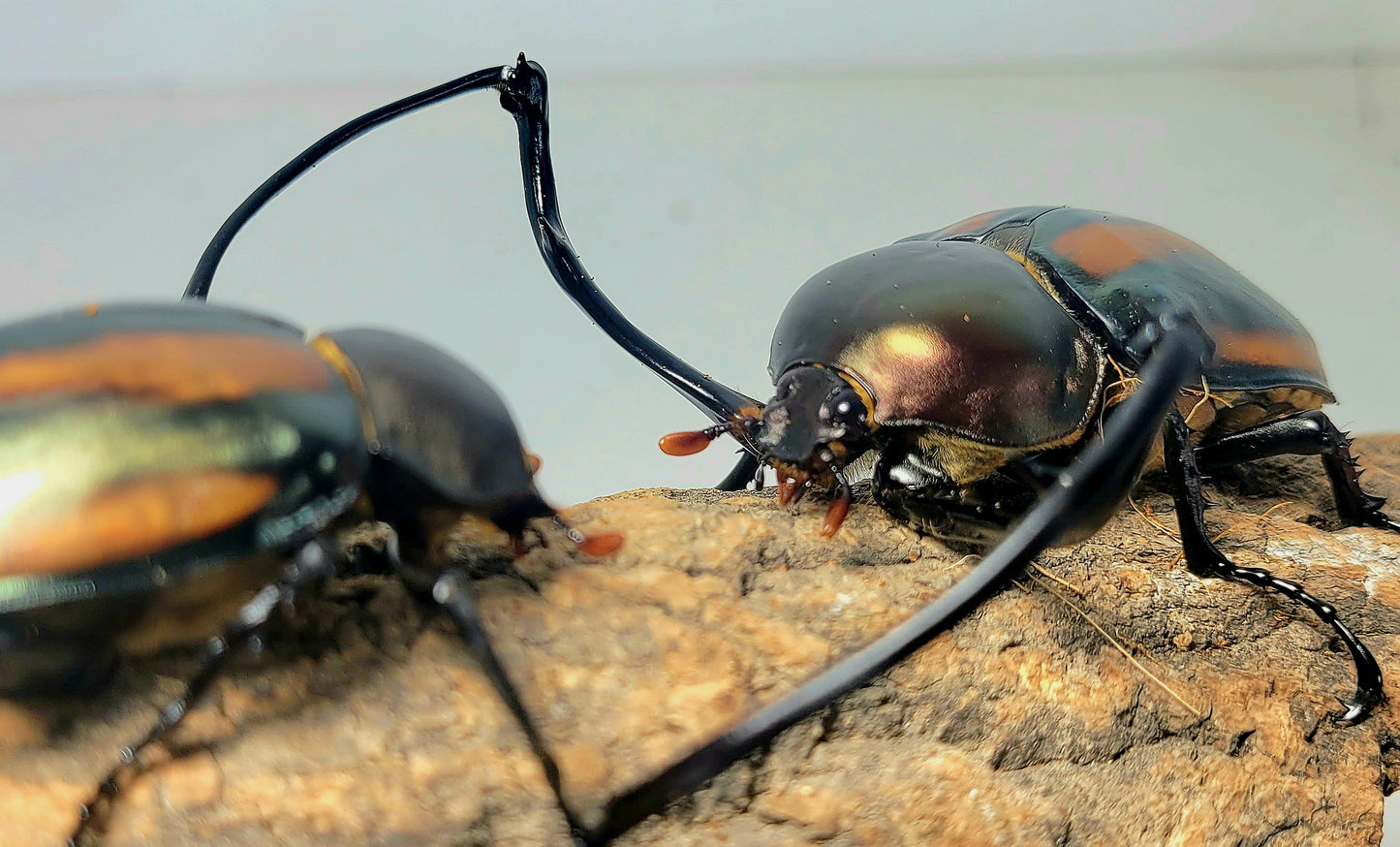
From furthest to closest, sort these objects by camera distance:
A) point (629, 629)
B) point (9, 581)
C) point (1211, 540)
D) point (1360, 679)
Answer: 1. point (1211, 540)
2. point (1360, 679)
3. point (629, 629)
4. point (9, 581)

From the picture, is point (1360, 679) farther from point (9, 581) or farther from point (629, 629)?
point (9, 581)

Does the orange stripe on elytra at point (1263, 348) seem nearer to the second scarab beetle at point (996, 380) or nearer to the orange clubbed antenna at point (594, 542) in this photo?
the second scarab beetle at point (996, 380)

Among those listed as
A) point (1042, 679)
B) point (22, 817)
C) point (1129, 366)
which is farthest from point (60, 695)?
point (1129, 366)

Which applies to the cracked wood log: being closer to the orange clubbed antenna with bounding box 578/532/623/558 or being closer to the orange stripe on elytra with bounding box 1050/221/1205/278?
the orange clubbed antenna with bounding box 578/532/623/558

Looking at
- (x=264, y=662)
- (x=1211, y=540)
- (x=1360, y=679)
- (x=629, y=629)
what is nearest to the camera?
(x=264, y=662)

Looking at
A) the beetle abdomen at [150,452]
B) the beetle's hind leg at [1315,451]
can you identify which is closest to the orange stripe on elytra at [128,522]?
the beetle abdomen at [150,452]

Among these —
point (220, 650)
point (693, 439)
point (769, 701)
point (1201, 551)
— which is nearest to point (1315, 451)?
point (1201, 551)
